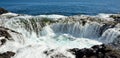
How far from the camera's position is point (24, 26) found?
41.7 meters

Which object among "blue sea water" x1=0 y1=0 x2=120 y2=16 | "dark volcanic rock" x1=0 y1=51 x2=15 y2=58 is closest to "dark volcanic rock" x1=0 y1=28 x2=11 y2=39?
"dark volcanic rock" x1=0 y1=51 x2=15 y2=58

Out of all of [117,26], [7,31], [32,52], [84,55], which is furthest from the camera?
[117,26]

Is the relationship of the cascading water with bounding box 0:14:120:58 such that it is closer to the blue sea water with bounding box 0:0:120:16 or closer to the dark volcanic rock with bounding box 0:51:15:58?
the dark volcanic rock with bounding box 0:51:15:58

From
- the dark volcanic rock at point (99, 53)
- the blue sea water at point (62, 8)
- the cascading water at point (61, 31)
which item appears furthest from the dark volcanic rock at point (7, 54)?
the blue sea water at point (62, 8)

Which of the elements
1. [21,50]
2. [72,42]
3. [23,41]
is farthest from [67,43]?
[21,50]

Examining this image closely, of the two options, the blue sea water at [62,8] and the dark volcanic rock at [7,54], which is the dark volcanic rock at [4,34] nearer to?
the dark volcanic rock at [7,54]

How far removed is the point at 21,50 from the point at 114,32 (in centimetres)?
1700

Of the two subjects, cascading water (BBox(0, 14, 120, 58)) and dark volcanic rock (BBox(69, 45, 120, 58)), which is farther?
cascading water (BBox(0, 14, 120, 58))

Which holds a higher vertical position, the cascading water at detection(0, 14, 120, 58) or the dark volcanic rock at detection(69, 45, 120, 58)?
the dark volcanic rock at detection(69, 45, 120, 58)

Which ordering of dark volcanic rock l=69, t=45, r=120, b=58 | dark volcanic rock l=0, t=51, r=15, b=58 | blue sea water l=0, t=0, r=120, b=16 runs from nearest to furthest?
dark volcanic rock l=69, t=45, r=120, b=58, dark volcanic rock l=0, t=51, r=15, b=58, blue sea water l=0, t=0, r=120, b=16

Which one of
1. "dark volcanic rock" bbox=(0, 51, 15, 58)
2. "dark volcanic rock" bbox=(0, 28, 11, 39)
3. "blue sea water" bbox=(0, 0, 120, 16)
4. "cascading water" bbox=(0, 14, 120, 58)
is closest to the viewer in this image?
"dark volcanic rock" bbox=(0, 51, 15, 58)

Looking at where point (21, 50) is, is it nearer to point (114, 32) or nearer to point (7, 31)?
point (7, 31)

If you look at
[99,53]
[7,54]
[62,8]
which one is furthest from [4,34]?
[62,8]

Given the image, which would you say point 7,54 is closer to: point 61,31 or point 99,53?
point 99,53
